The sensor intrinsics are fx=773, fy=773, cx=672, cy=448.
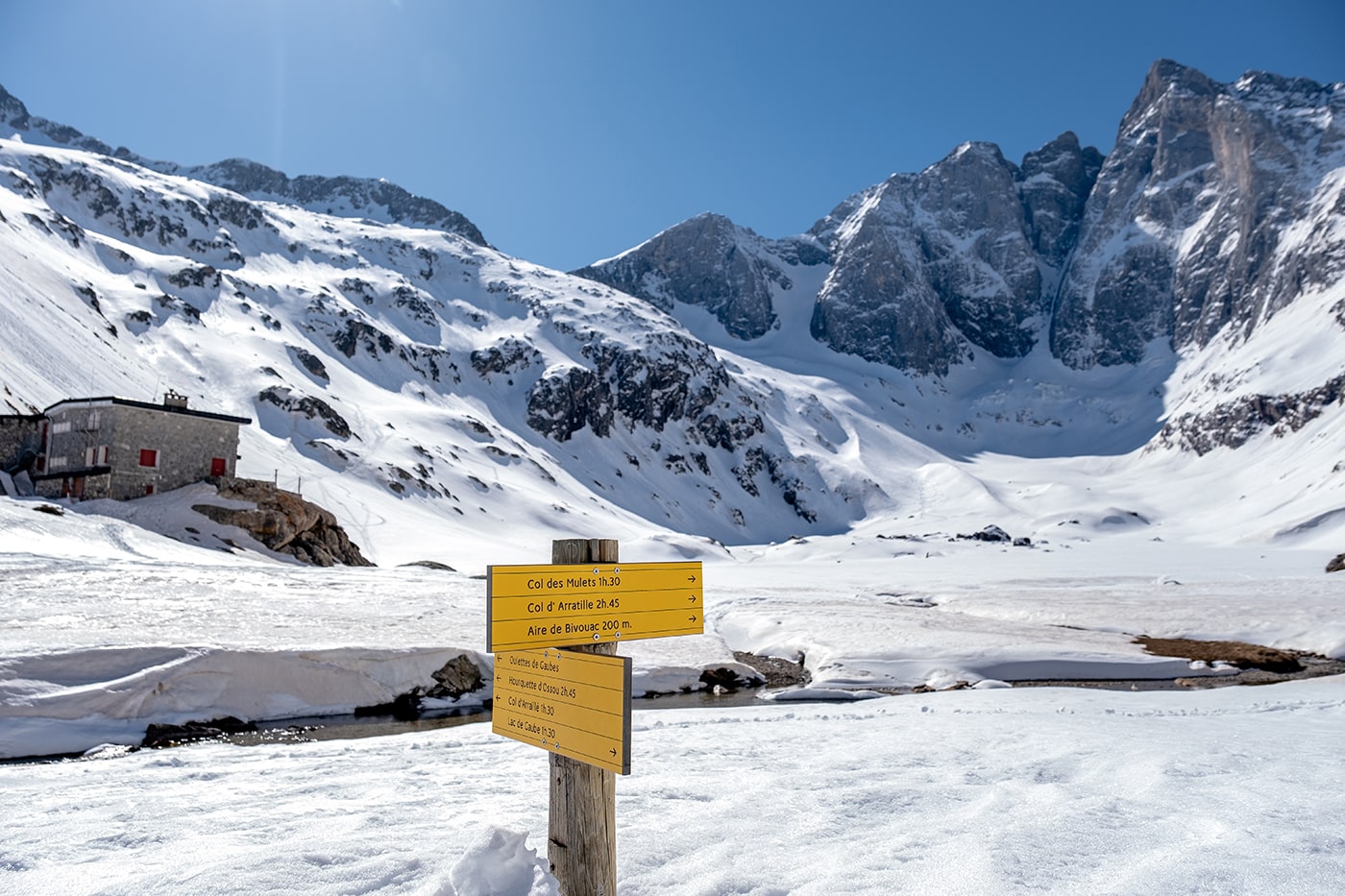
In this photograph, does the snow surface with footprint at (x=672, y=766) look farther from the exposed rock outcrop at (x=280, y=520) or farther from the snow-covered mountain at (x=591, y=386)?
the snow-covered mountain at (x=591, y=386)

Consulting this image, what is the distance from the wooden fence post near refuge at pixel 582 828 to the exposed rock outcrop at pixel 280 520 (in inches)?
1606

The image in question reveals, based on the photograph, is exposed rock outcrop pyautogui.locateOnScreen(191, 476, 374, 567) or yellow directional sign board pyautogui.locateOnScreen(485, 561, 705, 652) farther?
exposed rock outcrop pyautogui.locateOnScreen(191, 476, 374, 567)

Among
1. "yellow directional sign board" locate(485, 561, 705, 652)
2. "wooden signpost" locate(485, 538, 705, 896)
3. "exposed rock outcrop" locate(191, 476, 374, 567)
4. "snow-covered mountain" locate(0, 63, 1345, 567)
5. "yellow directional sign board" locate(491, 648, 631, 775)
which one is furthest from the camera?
"snow-covered mountain" locate(0, 63, 1345, 567)

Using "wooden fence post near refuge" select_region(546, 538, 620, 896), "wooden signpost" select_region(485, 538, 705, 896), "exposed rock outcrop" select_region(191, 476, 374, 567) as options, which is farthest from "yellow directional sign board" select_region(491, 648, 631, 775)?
"exposed rock outcrop" select_region(191, 476, 374, 567)

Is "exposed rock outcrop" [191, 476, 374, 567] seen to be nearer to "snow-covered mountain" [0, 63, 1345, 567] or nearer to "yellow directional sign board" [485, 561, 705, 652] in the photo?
"snow-covered mountain" [0, 63, 1345, 567]

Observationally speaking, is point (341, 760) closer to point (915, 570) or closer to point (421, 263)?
point (915, 570)

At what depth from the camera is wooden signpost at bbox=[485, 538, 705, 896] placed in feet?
17.1

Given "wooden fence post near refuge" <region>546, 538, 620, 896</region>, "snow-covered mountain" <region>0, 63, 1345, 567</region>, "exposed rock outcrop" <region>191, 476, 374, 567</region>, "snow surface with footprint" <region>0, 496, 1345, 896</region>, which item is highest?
"snow-covered mountain" <region>0, 63, 1345, 567</region>

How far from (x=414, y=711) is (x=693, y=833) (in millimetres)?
10965

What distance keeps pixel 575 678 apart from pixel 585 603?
526 mm

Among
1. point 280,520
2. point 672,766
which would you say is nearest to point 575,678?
point 672,766

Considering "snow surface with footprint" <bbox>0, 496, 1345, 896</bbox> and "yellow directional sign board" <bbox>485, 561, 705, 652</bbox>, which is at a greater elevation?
"yellow directional sign board" <bbox>485, 561, 705, 652</bbox>

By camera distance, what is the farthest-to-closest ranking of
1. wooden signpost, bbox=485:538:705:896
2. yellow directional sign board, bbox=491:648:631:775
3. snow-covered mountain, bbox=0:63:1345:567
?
snow-covered mountain, bbox=0:63:1345:567 < wooden signpost, bbox=485:538:705:896 < yellow directional sign board, bbox=491:648:631:775

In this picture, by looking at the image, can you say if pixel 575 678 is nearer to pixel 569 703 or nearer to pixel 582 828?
pixel 569 703
